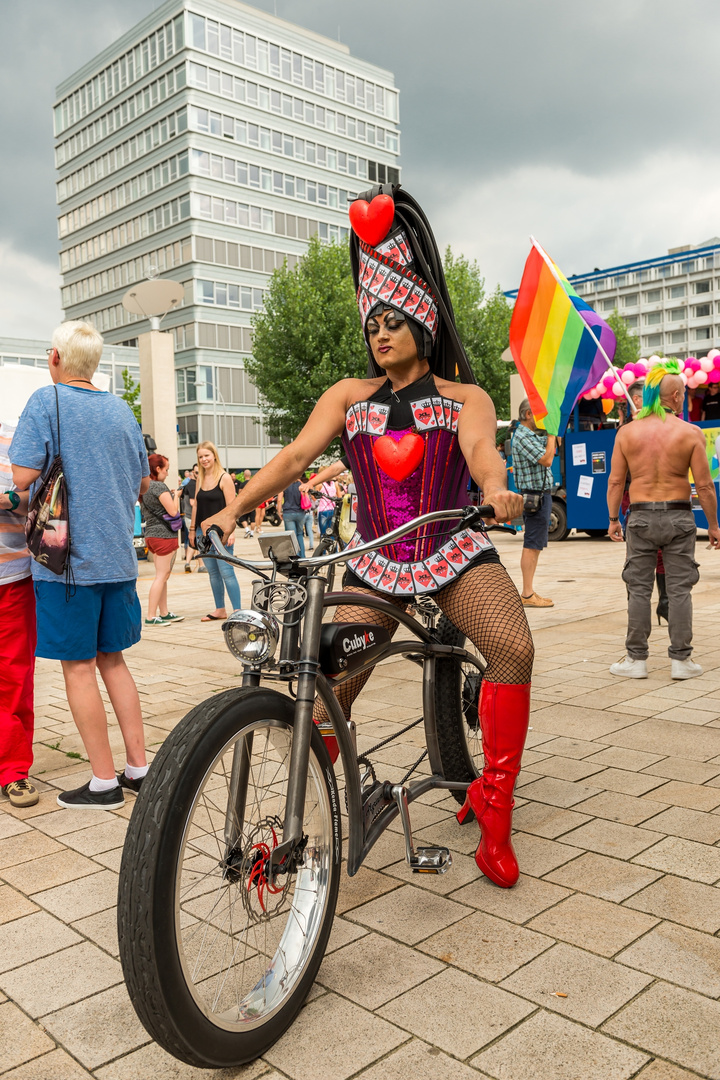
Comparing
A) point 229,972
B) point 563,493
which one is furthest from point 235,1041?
point 563,493

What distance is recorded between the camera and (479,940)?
2.53 m

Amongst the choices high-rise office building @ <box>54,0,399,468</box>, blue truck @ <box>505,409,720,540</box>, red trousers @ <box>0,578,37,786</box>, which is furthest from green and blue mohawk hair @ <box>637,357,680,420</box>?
high-rise office building @ <box>54,0,399,468</box>

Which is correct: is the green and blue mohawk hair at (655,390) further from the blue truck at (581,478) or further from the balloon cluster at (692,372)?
the blue truck at (581,478)

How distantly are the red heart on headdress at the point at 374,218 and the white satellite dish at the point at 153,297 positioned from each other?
18989 millimetres

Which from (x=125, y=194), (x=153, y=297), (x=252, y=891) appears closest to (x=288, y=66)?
(x=125, y=194)

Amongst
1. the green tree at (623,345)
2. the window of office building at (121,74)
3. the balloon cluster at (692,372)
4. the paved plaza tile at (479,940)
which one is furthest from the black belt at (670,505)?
the window of office building at (121,74)

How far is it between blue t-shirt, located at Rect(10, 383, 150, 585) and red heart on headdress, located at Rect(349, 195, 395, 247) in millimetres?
1388

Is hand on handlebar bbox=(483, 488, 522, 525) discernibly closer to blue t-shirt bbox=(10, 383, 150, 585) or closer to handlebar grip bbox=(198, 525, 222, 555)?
handlebar grip bbox=(198, 525, 222, 555)

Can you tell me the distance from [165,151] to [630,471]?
69.5 metres

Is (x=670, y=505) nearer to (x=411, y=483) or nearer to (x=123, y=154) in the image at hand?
(x=411, y=483)

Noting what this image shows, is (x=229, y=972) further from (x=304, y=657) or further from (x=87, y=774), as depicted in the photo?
(x=87, y=774)

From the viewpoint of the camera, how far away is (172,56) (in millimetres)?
66688

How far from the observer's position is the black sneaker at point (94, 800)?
3.77 metres

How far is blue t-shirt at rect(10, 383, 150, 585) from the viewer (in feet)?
11.8
